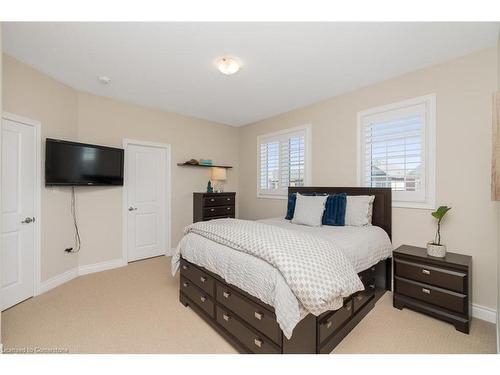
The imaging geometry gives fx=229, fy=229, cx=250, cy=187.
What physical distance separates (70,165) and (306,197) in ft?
10.2

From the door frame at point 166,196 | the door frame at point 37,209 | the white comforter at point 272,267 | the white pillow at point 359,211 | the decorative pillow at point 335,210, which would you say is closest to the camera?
the white comforter at point 272,267

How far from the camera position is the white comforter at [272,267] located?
140cm

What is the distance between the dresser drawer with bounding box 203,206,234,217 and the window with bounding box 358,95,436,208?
2430 millimetres

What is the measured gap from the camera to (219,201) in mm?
4375

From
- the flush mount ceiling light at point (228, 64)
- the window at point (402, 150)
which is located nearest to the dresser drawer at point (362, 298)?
the window at point (402, 150)

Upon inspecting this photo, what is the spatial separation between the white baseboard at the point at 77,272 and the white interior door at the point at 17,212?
0.18m

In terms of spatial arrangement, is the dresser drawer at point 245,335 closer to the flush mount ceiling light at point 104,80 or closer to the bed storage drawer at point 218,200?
the bed storage drawer at point 218,200

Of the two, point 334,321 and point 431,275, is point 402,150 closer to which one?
point 431,275

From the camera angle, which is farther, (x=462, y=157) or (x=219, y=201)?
(x=219, y=201)

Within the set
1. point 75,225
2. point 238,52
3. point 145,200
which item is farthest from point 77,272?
point 238,52

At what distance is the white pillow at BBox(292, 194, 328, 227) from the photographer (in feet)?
9.66

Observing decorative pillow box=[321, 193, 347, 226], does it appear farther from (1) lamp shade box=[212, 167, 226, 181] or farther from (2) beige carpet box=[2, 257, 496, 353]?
(1) lamp shade box=[212, 167, 226, 181]

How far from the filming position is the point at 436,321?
7.07ft

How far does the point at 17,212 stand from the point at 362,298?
368cm
